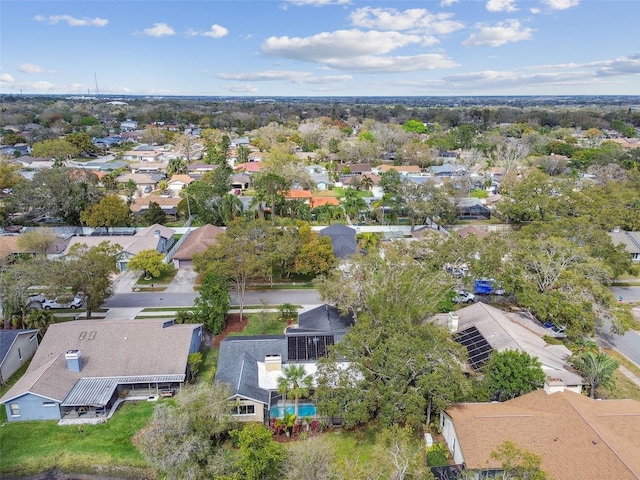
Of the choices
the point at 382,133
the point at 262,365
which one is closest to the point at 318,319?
the point at 262,365

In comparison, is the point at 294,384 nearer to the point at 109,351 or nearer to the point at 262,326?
the point at 262,326

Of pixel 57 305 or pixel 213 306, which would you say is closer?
pixel 213 306

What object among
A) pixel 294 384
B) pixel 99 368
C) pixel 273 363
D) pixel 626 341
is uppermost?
pixel 294 384

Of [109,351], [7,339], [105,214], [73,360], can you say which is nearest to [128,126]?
[105,214]

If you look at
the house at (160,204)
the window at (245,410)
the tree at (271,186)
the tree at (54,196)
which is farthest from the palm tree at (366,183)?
the window at (245,410)

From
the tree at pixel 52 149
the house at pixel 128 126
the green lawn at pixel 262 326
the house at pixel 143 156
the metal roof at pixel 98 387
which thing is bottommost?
the green lawn at pixel 262 326

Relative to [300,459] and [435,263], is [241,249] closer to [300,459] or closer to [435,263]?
[435,263]

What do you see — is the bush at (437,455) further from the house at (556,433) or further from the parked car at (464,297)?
the parked car at (464,297)
